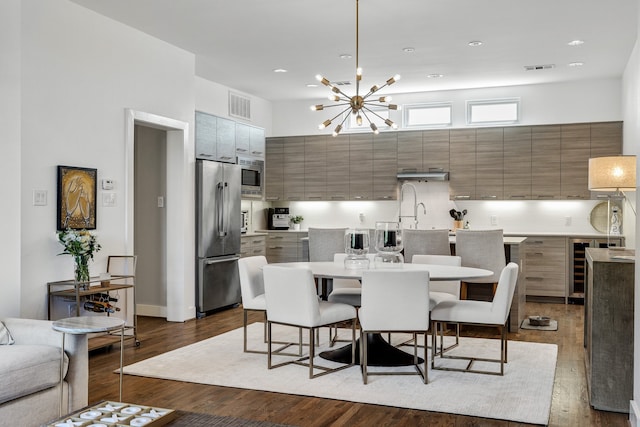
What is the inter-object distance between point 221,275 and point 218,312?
43 cm

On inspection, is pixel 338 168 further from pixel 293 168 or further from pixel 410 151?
pixel 410 151

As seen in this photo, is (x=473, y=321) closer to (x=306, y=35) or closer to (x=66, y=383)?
(x=66, y=383)

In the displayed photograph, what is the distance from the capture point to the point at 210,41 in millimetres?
6098

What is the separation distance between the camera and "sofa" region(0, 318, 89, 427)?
296 centimetres

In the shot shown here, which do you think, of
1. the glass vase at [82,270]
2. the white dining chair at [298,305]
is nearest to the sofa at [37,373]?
the glass vase at [82,270]

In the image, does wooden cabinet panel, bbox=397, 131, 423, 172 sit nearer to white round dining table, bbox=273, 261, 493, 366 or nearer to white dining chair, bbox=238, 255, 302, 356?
white round dining table, bbox=273, 261, 493, 366

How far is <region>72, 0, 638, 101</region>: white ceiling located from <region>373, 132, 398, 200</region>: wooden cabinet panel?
1061 millimetres

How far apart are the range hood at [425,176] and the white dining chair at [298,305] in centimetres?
432

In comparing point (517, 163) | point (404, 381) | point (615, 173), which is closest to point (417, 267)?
point (404, 381)

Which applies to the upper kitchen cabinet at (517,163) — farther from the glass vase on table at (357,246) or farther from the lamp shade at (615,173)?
the glass vase on table at (357,246)


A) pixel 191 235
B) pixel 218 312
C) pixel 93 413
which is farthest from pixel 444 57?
pixel 93 413

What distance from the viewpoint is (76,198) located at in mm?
4887

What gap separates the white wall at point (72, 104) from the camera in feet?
14.7

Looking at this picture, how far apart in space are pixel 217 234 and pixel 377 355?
288 centimetres
